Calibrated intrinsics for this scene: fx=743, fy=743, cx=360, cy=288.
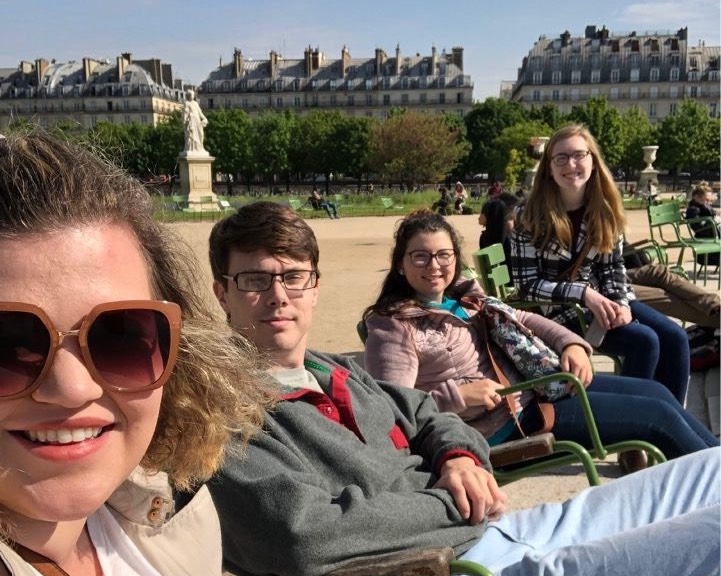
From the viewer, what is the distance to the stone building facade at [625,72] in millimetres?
89938

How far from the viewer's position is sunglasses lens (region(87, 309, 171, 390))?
100 cm

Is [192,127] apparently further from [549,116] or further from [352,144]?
[549,116]

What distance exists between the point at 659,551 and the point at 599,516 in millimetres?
483

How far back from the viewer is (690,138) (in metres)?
61.6

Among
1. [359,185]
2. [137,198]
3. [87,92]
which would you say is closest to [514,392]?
[137,198]

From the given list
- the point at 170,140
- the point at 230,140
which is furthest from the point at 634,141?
the point at 170,140

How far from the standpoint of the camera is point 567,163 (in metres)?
4.26

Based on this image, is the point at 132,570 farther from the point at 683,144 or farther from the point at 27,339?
the point at 683,144

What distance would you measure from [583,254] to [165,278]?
3419mm

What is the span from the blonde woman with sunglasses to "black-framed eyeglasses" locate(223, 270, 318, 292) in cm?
84

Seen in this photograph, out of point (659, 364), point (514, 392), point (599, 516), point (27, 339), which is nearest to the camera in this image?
point (27, 339)

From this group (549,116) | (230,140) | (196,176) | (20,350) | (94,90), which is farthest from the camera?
(94,90)

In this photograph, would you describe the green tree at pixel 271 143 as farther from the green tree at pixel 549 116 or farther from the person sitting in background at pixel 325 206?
the person sitting in background at pixel 325 206

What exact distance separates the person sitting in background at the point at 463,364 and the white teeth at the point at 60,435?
1967 millimetres
